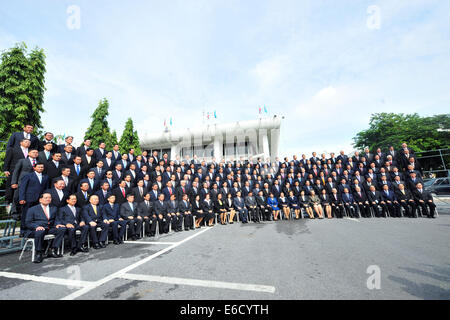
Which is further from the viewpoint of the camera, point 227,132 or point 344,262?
point 227,132

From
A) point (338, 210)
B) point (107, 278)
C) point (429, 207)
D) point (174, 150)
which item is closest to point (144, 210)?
point (107, 278)

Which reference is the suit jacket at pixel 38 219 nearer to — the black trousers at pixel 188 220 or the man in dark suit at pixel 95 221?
the man in dark suit at pixel 95 221

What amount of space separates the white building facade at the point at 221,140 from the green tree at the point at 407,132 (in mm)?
15775

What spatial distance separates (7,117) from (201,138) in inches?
587

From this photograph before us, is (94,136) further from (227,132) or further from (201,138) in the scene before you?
(227,132)

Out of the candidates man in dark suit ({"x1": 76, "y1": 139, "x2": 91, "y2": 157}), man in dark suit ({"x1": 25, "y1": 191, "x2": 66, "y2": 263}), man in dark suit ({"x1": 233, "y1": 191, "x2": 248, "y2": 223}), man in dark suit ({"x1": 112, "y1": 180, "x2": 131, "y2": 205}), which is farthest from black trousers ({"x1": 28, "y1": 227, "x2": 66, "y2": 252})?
man in dark suit ({"x1": 233, "y1": 191, "x2": 248, "y2": 223})

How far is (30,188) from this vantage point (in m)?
4.68

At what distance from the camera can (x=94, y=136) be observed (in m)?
18.9

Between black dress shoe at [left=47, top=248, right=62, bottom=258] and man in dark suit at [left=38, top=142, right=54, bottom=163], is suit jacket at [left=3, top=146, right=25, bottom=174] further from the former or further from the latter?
black dress shoe at [left=47, top=248, right=62, bottom=258]

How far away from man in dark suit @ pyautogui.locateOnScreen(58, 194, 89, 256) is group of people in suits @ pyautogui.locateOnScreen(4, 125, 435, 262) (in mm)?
21

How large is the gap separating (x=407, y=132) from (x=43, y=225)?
114 ft

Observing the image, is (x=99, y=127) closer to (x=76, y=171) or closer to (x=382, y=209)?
(x=76, y=171)
